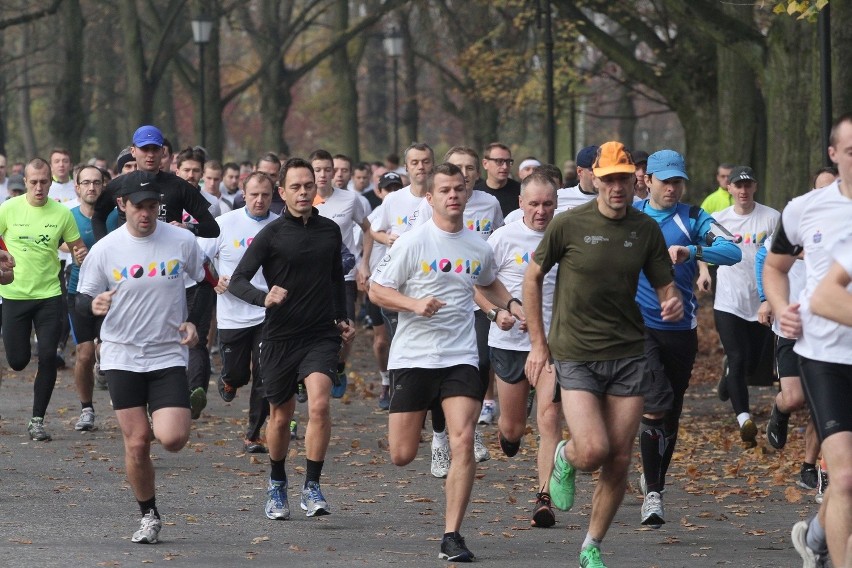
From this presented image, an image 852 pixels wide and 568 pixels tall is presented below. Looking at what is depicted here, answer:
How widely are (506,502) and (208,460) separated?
2.72 metres

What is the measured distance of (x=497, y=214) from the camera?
42.7ft

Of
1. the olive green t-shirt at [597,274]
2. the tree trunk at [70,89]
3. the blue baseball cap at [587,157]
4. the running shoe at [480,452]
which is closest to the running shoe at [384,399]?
the running shoe at [480,452]

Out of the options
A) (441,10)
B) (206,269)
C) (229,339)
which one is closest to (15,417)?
(229,339)

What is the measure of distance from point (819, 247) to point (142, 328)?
380 cm

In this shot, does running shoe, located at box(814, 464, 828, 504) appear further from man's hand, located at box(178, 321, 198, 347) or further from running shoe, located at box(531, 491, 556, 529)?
man's hand, located at box(178, 321, 198, 347)

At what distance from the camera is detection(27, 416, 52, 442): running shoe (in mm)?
13328

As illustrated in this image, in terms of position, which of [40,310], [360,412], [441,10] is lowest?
[360,412]

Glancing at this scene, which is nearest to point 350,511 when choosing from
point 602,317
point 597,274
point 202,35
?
point 602,317

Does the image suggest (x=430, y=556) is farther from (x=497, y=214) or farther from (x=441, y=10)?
(x=441, y=10)

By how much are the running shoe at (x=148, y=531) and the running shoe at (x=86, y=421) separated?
16.5ft

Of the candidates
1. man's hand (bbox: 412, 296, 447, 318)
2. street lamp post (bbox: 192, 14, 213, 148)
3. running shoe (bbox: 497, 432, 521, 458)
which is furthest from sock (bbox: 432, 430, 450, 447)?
street lamp post (bbox: 192, 14, 213, 148)

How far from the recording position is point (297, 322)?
9.93m

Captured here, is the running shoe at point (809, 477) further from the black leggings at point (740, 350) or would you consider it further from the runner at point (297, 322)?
the runner at point (297, 322)

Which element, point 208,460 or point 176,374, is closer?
point 176,374
